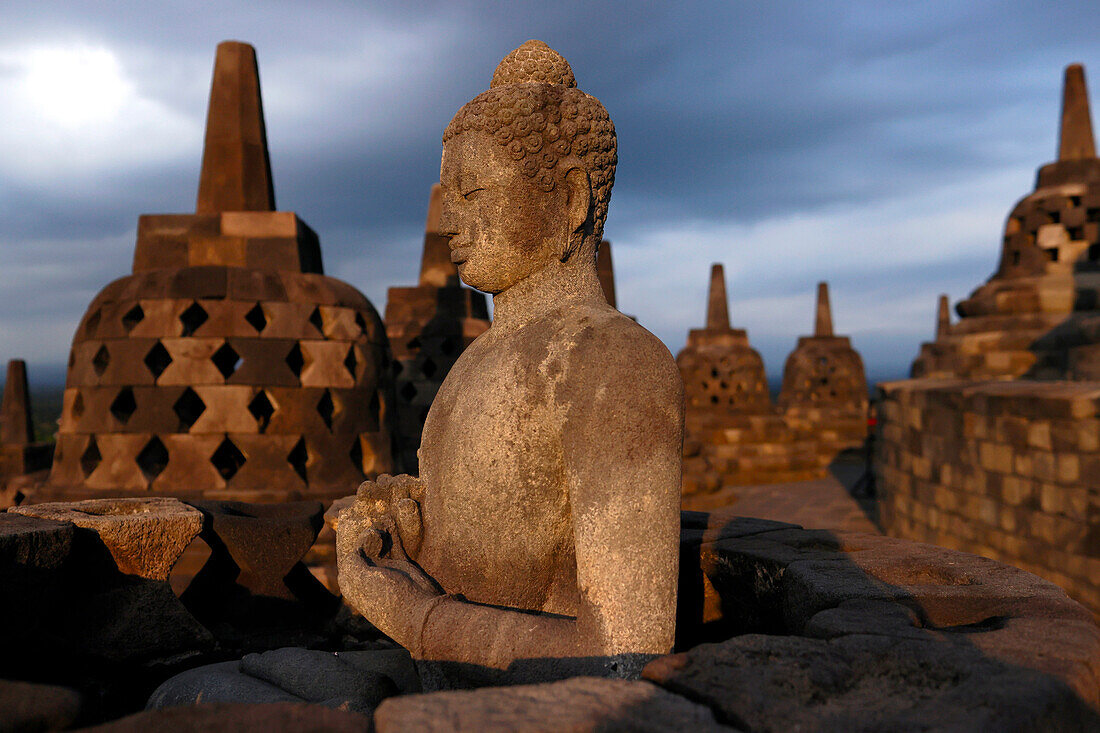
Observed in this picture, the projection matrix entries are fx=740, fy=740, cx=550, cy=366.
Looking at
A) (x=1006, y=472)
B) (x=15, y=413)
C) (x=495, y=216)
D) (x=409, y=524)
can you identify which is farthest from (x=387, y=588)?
(x=15, y=413)

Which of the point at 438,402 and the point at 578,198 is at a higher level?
the point at 578,198

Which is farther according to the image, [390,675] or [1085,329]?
[1085,329]

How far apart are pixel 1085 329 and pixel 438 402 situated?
25.8ft

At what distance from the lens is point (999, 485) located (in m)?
6.54

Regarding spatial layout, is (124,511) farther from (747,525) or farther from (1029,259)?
(1029,259)

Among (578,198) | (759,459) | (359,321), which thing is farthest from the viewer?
(759,459)

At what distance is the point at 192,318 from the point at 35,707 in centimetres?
445

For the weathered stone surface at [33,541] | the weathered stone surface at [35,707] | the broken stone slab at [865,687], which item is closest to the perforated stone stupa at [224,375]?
the weathered stone surface at [33,541]

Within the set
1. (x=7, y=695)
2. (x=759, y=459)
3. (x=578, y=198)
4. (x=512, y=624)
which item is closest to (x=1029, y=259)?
(x=759, y=459)

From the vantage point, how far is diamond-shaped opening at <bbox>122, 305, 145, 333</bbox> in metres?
5.12

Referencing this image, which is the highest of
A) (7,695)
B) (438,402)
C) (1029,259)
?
(1029,259)

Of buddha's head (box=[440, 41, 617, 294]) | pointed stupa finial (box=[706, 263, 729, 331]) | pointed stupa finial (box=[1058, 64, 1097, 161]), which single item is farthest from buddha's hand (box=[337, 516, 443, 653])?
pointed stupa finial (box=[706, 263, 729, 331])

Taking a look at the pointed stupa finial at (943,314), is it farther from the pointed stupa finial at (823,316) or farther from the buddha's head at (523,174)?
the buddha's head at (523,174)

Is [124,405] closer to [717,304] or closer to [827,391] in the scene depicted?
[717,304]
